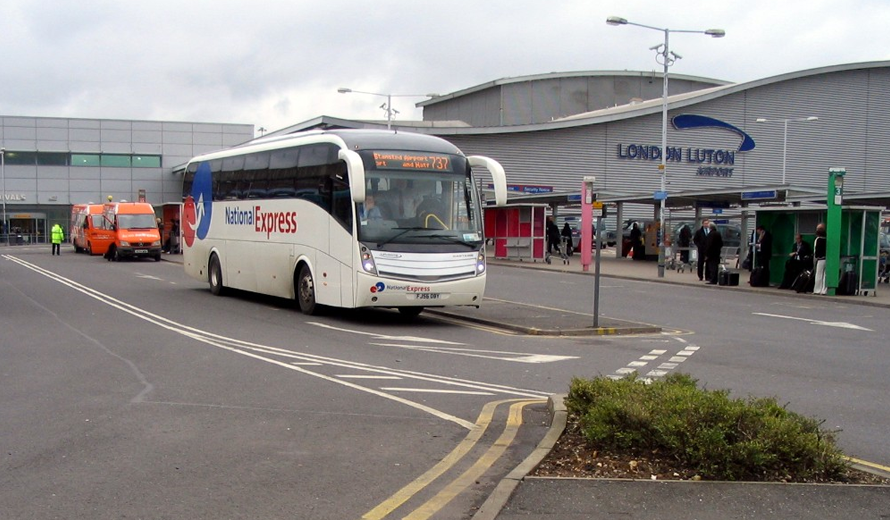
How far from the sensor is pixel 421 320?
1783cm

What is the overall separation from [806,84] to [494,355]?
199 ft

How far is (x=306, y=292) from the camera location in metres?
18.0

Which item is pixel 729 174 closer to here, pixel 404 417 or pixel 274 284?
pixel 274 284

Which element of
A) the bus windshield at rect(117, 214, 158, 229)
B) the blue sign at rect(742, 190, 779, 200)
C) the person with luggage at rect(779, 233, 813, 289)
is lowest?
the person with luggage at rect(779, 233, 813, 289)

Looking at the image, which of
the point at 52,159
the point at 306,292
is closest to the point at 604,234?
the point at 52,159

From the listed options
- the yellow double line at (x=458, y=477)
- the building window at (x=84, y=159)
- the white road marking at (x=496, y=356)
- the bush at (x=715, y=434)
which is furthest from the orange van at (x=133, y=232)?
the bush at (x=715, y=434)

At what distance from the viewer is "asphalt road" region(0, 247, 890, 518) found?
612 centimetres

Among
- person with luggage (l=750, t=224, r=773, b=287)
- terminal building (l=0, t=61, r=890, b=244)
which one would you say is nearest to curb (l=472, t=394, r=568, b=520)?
person with luggage (l=750, t=224, r=773, b=287)

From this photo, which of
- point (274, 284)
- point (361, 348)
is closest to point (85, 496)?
point (361, 348)

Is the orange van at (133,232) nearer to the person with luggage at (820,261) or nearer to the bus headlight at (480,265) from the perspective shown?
the person with luggage at (820,261)

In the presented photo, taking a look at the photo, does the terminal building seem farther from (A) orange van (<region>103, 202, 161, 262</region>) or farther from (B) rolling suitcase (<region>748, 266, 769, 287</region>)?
(A) orange van (<region>103, 202, 161, 262</region>)

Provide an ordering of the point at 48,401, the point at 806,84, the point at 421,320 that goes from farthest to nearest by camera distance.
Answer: the point at 806,84, the point at 421,320, the point at 48,401

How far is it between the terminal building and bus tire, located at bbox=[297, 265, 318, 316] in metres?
27.4

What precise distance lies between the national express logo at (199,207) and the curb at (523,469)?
16.8 meters
